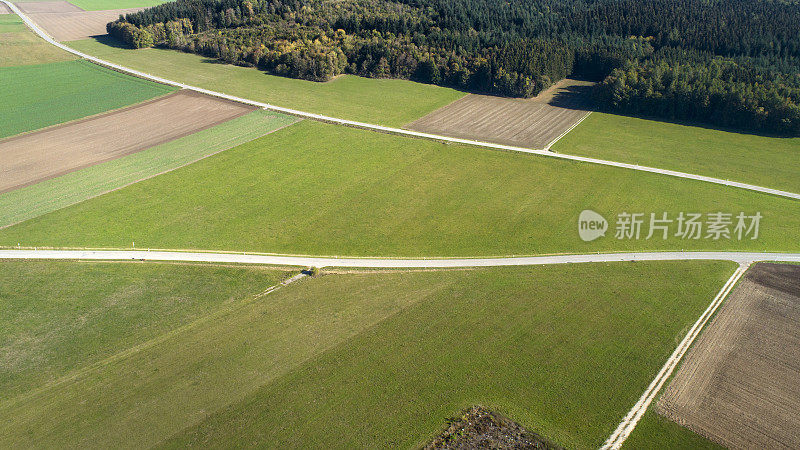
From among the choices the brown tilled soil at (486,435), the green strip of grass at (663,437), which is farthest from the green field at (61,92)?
the green strip of grass at (663,437)

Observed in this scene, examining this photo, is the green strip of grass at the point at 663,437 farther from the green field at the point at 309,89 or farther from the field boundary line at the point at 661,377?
the green field at the point at 309,89

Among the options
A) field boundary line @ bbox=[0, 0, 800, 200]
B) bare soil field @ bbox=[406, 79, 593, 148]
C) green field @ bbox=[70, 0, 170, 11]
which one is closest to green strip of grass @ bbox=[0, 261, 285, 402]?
field boundary line @ bbox=[0, 0, 800, 200]

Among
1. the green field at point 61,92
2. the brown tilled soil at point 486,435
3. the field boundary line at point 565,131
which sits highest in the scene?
the green field at point 61,92

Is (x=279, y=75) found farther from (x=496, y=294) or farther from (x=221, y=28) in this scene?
(x=496, y=294)

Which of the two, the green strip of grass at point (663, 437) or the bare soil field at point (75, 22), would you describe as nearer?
the green strip of grass at point (663, 437)

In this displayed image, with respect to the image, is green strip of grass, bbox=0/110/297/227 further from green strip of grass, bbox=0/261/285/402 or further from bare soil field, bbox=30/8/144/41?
bare soil field, bbox=30/8/144/41

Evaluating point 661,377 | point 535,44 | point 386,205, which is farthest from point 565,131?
point 661,377
